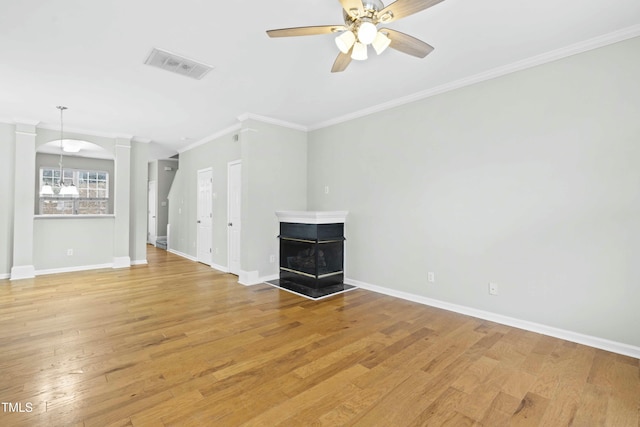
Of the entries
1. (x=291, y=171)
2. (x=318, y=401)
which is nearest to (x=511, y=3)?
(x=318, y=401)

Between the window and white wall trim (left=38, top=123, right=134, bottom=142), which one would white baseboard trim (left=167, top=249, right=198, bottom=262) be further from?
white wall trim (left=38, top=123, right=134, bottom=142)

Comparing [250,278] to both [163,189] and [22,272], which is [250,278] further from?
[163,189]

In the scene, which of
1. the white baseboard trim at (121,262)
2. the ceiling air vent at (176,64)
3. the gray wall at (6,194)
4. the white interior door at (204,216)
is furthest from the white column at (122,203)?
the ceiling air vent at (176,64)

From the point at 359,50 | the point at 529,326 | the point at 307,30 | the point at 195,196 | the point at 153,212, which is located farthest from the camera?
the point at 153,212

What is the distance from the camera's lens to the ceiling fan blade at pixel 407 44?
214 cm

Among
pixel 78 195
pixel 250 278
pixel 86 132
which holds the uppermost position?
pixel 86 132

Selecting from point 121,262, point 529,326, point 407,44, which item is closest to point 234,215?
point 121,262

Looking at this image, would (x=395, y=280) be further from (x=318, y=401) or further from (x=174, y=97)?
(x=174, y=97)

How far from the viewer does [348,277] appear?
479 centimetres

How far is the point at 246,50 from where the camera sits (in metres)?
2.85

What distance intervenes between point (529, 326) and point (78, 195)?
399 inches

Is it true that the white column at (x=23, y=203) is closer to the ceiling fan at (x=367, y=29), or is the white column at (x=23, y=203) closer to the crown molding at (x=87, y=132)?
the crown molding at (x=87, y=132)

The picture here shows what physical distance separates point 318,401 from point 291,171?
3960mm

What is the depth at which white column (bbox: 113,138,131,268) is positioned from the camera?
5.98 metres
